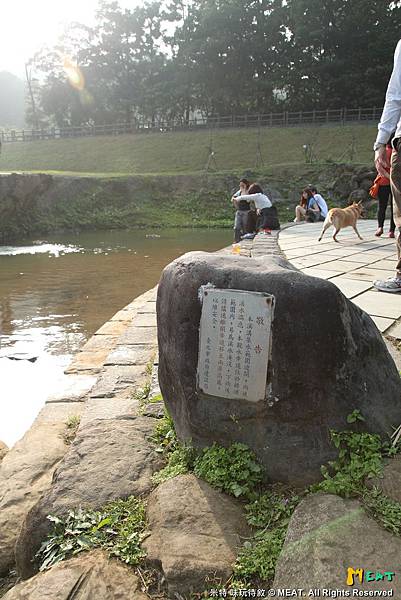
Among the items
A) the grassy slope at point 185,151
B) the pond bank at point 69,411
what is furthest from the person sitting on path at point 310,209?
the grassy slope at point 185,151

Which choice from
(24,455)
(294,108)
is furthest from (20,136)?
(24,455)

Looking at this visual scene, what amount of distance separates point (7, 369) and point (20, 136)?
40.5m

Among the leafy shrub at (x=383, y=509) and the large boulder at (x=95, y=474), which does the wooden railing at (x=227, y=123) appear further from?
the leafy shrub at (x=383, y=509)

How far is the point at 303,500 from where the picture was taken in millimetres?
1915

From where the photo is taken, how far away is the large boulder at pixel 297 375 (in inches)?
78.9

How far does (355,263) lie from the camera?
243 inches

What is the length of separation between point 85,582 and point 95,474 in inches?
24.5

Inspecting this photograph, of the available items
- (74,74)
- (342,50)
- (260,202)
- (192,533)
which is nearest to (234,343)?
(192,533)

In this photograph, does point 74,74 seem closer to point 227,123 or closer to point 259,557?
point 227,123

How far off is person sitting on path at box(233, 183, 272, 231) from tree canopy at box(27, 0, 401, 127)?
1052 inches

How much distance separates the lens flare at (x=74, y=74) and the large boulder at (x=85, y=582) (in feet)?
148

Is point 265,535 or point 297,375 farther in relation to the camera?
point 297,375

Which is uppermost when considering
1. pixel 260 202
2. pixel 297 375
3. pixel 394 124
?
pixel 394 124

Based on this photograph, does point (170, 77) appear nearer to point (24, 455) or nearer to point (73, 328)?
point (73, 328)
